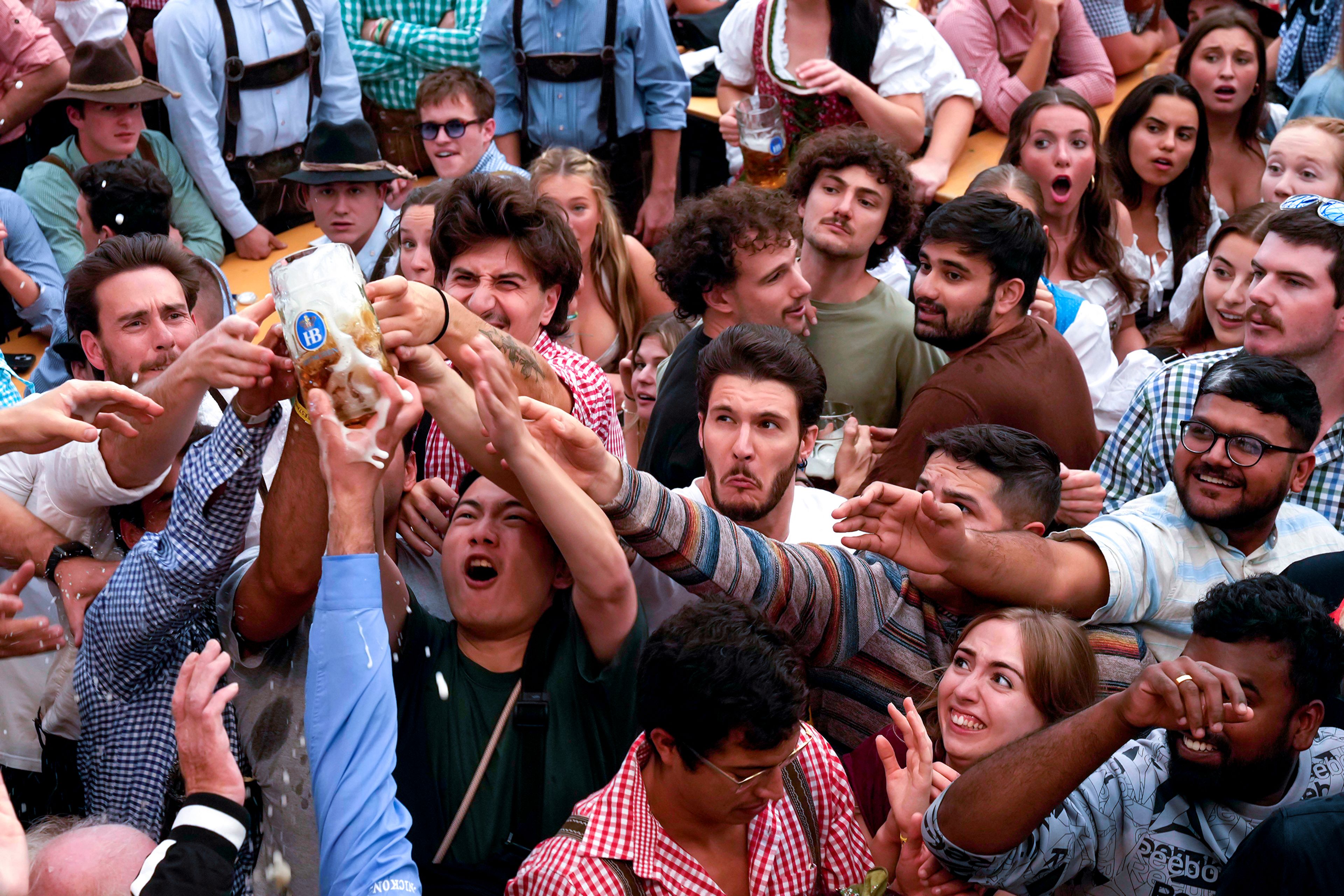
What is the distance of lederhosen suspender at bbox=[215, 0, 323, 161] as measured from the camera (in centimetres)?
570

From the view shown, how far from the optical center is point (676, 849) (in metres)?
2.30

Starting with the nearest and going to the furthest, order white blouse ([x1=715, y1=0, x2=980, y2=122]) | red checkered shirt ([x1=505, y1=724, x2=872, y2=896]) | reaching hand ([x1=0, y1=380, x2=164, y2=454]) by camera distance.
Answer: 1. red checkered shirt ([x1=505, y1=724, x2=872, y2=896])
2. reaching hand ([x1=0, y1=380, x2=164, y2=454])
3. white blouse ([x1=715, y1=0, x2=980, y2=122])

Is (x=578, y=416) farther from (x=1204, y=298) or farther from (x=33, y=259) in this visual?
(x=33, y=259)

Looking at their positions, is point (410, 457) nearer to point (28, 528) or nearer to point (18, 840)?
point (28, 528)

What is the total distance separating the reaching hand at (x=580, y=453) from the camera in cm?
250

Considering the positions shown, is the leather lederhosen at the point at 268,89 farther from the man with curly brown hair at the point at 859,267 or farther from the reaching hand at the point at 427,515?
the reaching hand at the point at 427,515

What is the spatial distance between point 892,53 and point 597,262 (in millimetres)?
1537

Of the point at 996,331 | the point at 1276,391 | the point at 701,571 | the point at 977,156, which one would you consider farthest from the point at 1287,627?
the point at 977,156

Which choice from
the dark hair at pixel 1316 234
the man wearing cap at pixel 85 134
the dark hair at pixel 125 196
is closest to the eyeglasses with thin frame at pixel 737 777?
the dark hair at pixel 1316 234

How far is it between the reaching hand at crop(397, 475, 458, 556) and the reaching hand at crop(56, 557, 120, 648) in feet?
2.10

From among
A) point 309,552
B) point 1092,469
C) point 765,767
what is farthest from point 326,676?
point 1092,469

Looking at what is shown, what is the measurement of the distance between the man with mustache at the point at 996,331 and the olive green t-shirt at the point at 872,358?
0.23 metres

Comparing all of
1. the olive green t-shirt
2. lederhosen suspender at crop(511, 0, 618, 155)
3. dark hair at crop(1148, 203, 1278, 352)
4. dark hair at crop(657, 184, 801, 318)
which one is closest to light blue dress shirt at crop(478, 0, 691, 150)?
lederhosen suspender at crop(511, 0, 618, 155)

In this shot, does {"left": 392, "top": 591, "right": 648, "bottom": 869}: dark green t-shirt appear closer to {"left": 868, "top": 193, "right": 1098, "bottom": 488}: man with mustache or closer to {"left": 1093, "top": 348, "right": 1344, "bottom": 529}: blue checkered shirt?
{"left": 868, "top": 193, "right": 1098, "bottom": 488}: man with mustache
